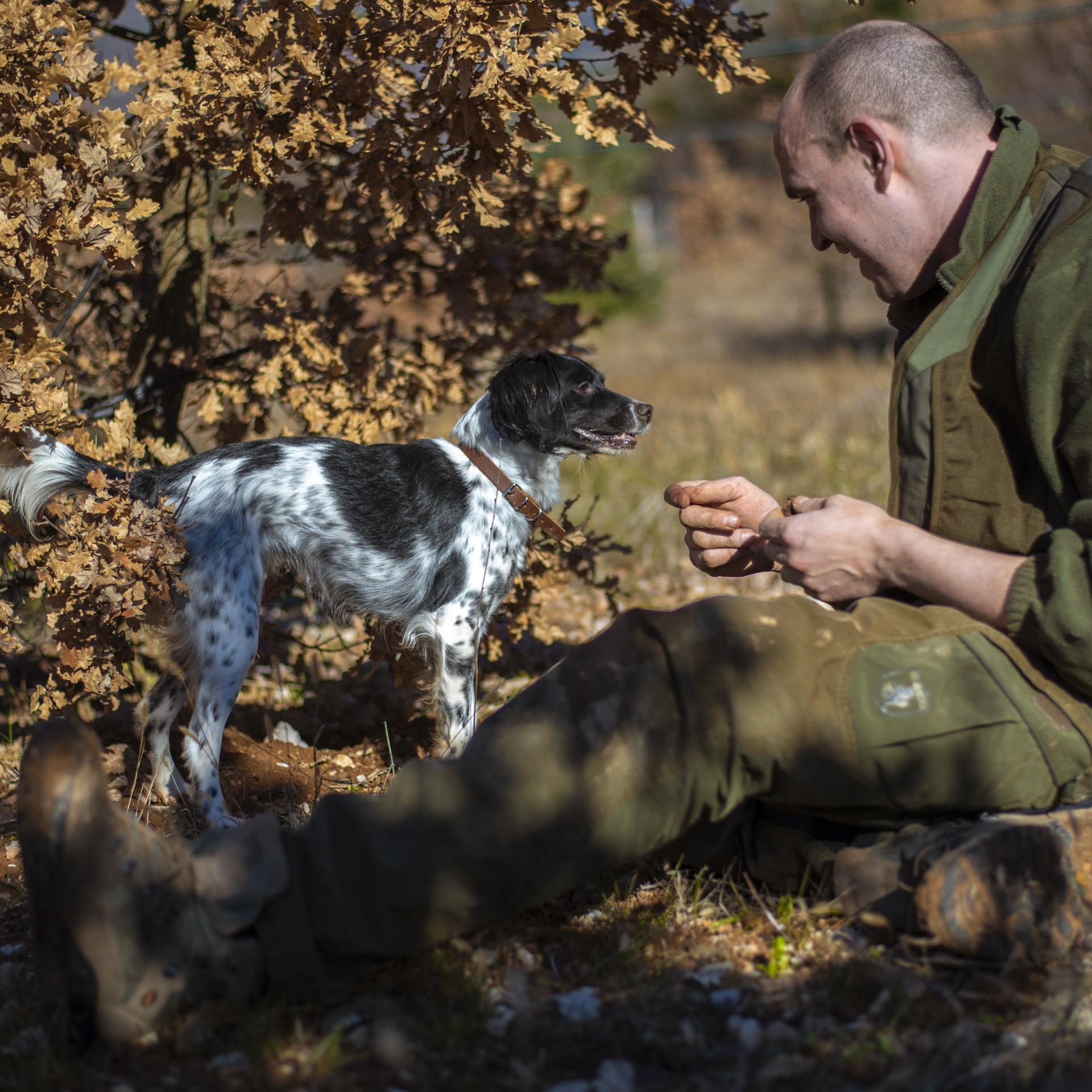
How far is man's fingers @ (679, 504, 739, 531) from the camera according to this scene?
2.94 metres

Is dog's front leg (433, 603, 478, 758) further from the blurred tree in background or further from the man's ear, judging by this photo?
the man's ear

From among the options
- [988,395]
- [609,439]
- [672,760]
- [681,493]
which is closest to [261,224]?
[609,439]

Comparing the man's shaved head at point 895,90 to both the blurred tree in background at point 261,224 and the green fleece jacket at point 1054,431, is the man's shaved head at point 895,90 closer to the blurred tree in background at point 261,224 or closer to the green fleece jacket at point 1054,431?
the green fleece jacket at point 1054,431

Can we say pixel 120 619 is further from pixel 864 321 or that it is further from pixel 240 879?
pixel 864 321

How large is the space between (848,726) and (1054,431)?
0.74 m

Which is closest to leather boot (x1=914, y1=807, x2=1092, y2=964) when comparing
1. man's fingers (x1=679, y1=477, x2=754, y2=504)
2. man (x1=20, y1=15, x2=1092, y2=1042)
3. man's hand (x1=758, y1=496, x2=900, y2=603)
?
man (x1=20, y1=15, x2=1092, y2=1042)

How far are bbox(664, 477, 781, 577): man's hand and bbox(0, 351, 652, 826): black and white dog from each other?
3.92ft

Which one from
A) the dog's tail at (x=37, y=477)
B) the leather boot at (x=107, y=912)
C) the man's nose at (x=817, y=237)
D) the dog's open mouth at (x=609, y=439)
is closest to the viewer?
the leather boot at (x=107, y=912)

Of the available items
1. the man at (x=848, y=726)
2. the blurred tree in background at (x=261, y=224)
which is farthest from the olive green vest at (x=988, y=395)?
the blurred tree in background at (x=261, y=224)

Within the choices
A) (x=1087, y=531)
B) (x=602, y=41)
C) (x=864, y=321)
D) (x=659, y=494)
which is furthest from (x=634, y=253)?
(x=1087, y=531)

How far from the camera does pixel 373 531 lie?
3996 mm

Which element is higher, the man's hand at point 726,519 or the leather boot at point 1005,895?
the man's hand at point 726,519

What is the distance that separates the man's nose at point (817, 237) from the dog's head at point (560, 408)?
1298 millimetres

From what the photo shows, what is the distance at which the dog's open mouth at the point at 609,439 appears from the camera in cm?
427
